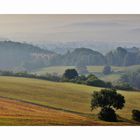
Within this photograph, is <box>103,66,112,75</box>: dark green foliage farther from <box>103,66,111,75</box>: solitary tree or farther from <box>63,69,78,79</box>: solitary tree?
<box>63,69,78,79</box>: solitary tree

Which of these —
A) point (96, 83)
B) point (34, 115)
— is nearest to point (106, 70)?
point (96, 83)

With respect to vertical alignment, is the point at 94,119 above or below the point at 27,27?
below

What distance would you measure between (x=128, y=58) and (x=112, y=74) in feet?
0.71

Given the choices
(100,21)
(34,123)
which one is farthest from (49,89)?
(100,21)

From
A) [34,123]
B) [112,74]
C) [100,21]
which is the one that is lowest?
[34,123]

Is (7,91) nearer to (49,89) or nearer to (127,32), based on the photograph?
(49,89)

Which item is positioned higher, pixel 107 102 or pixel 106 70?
pixel 106 70

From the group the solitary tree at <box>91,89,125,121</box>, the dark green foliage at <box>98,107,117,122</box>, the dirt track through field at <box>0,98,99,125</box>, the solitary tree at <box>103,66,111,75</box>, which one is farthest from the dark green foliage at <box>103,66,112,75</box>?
the dirt track through field at <box>0,98,99,125</box>

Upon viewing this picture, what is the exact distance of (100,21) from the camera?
7461 millimetres

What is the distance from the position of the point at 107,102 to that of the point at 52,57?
2.22ft

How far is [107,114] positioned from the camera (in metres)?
7.45

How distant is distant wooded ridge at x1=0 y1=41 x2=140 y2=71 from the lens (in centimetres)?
747

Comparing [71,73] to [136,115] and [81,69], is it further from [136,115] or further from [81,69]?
[136,115]

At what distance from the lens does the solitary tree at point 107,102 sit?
24.5 ft
